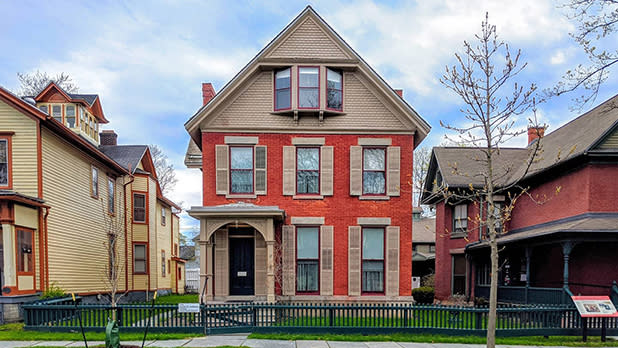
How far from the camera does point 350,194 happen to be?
51.1 feet

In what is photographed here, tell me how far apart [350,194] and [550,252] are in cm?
843

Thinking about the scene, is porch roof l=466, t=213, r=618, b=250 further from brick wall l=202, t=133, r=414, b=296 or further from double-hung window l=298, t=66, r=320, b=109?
double-hung window l=298, t=66, r=320, b=109

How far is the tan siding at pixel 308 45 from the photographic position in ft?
51.2

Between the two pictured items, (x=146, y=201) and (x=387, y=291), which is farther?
(x=146, y=201)

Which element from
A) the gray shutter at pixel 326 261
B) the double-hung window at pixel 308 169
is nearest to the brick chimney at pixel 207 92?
the double-hung window at pixel 308 169

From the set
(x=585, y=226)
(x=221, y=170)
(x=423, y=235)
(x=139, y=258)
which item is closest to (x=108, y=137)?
(x=139, y=258)

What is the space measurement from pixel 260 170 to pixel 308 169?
181cm

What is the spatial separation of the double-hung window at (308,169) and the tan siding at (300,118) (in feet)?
3.22

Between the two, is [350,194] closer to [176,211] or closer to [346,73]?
[346,73]

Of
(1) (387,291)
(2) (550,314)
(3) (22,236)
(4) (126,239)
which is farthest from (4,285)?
(2) (550,314)

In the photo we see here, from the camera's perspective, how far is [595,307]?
1074 centimetres

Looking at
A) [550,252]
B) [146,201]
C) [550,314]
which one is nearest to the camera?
[550,314]

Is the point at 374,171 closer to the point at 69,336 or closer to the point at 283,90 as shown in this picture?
the point at 283,90

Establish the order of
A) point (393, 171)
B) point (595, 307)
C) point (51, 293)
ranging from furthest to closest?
point (393, 171), point (51, 293), point (595, 307)
